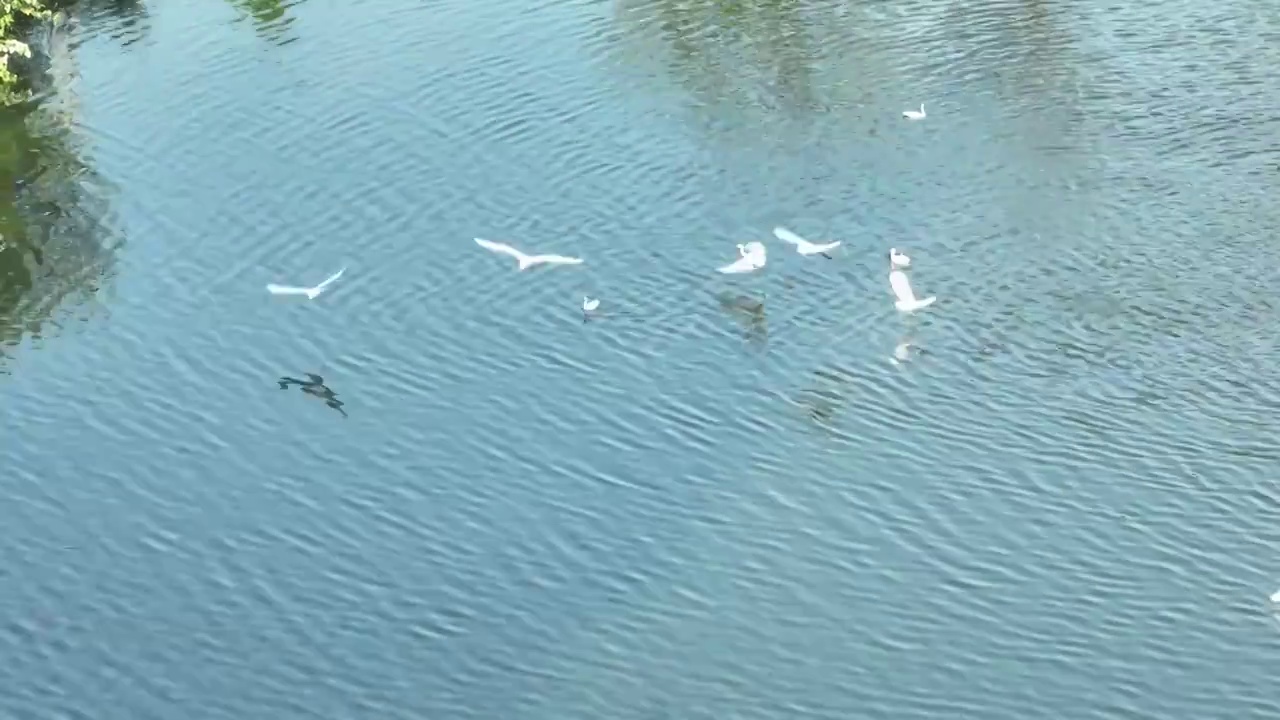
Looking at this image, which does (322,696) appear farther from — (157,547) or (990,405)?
(990,405)

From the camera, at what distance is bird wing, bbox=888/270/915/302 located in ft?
99.8

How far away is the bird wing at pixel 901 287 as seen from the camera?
99.8 ft

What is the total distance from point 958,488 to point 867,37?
18895mm

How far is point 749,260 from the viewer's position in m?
32.1

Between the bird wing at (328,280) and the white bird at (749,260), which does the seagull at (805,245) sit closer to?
the white bird at (749,260)

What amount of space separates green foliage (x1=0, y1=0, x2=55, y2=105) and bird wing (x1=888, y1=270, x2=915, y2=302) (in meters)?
20.7

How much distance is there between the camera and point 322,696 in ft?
74.4

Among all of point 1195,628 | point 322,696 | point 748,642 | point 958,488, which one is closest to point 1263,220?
point 958,488

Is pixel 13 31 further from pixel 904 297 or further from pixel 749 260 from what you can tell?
pixel 904 297

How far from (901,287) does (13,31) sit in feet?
78.8

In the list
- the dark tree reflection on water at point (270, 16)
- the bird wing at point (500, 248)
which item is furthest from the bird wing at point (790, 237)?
the dark tree reflection on water at point (270, 16)

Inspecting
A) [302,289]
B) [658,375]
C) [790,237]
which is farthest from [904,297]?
[302,289]

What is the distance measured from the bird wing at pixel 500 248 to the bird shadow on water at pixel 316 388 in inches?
172

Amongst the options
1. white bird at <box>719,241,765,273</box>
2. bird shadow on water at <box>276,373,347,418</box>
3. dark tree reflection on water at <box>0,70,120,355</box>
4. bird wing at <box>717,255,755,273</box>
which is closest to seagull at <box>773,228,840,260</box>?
white bird at <box>719,241,765,273</box>
